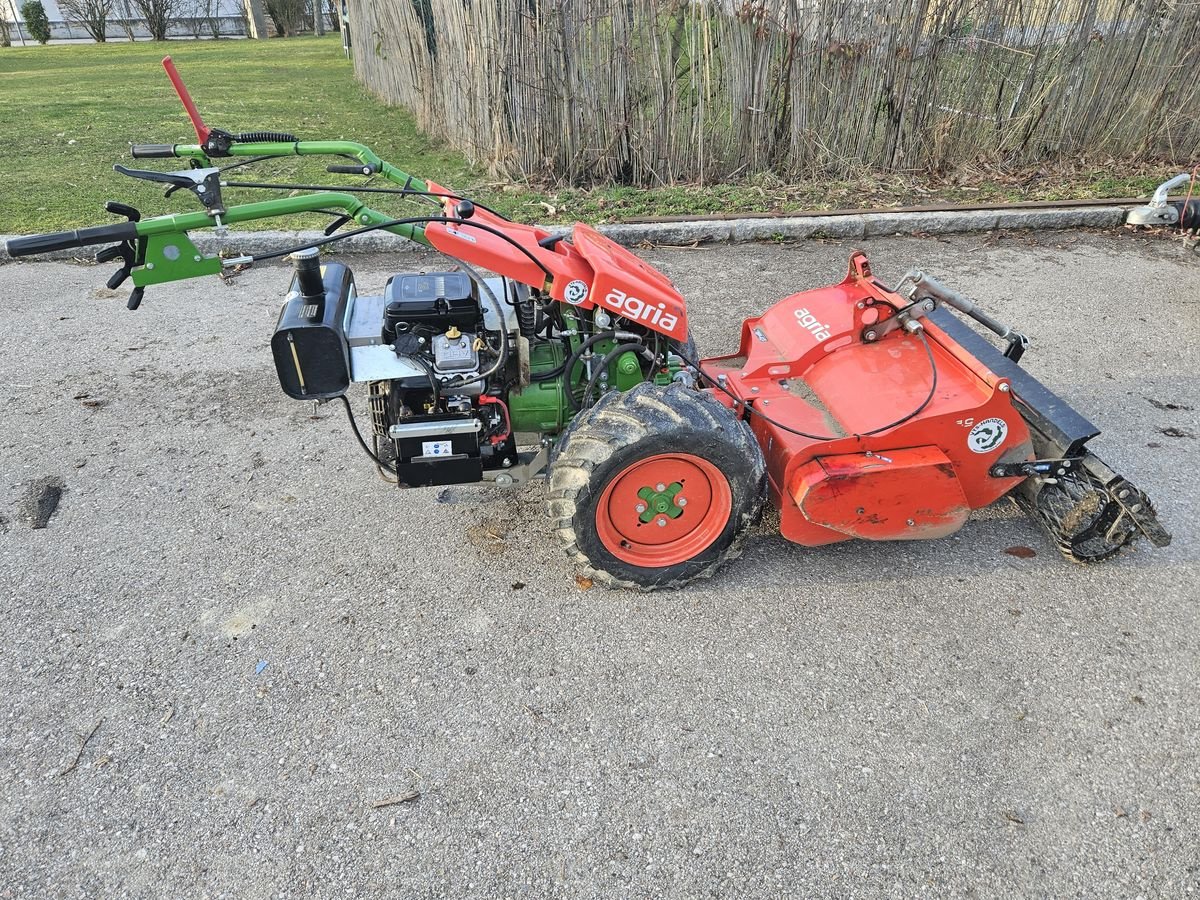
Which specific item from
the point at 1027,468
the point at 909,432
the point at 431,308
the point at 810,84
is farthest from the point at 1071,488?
the point at 810,84

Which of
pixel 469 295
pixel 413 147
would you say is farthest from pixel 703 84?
pixel 469 295

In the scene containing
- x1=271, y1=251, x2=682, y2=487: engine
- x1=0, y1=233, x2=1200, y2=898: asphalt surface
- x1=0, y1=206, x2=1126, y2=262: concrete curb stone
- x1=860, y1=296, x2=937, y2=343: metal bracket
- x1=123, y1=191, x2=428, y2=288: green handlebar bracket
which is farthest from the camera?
x1=0, y1=206, x2=1126, y2=262: concrete curb stone

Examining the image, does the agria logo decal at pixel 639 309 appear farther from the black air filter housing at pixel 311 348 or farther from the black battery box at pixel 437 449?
the black air filter housing at pixel 311 348

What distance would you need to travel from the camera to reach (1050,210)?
24.7 feet

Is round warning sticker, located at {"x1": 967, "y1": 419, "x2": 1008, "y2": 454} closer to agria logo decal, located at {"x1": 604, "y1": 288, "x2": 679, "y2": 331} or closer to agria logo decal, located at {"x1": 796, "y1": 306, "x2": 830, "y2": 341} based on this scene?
agria logo decal, located at {"x1": 796, "y1": 306, "x2": 830, "y2": 341}

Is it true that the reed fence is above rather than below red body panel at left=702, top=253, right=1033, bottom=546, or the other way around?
above

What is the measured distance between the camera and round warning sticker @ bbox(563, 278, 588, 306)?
298 centimetres

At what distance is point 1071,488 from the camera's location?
3268mm

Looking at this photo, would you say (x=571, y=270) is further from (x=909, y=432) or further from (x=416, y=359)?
(x=909, y=432)

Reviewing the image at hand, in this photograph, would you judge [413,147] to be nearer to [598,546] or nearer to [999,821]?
[598,546]

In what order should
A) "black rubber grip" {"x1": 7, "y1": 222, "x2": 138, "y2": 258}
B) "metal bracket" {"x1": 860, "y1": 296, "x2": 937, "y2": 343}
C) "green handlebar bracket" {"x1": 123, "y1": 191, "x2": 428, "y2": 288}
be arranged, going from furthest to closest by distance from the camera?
"metal bracket" {"x1": 860, "y1": 296, "x2": 937, "y2": 343} → "green handlebar bracket" {"x1": 123, "y1": 191, "x2": 428, "y2": 288} → "black rubber grip" {"x1": 7, "y1": 222, "x2": 138, "y2": 258}

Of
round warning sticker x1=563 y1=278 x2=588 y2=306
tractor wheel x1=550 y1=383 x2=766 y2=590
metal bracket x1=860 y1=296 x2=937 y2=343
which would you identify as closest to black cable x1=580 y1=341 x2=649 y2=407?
tractor wheel x1=550 y1=383 x2=766 y2=590

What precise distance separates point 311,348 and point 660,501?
4.73 feet

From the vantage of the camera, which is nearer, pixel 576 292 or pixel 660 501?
pixel 576 292
